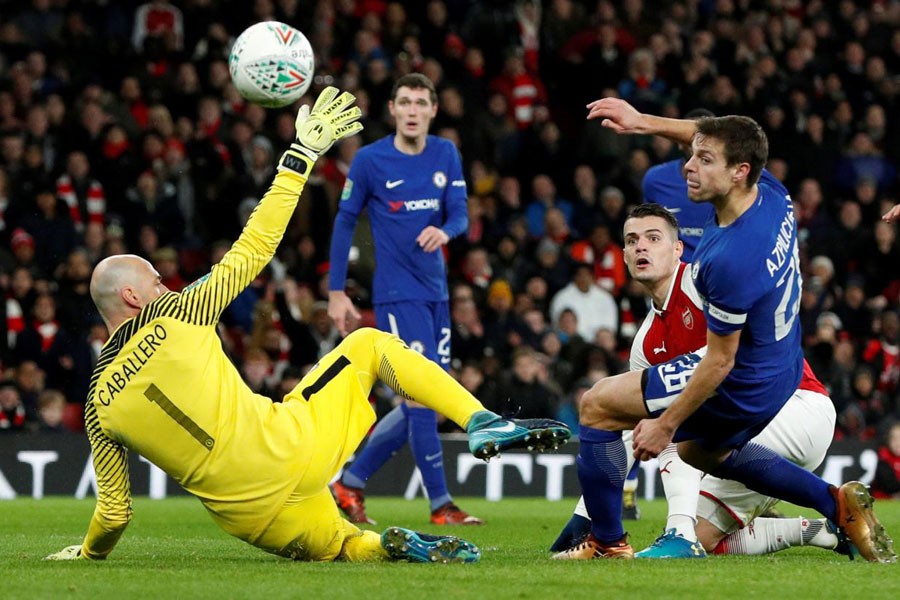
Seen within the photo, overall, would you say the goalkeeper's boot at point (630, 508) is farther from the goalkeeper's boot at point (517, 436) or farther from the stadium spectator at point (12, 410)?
the stadium spectator at point (12, 410)

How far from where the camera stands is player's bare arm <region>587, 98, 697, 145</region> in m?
6.72

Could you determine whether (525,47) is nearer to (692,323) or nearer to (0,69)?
(0,69)

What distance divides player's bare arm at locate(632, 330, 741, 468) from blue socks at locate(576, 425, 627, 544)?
323 mm

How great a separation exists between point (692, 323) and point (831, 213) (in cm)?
1144

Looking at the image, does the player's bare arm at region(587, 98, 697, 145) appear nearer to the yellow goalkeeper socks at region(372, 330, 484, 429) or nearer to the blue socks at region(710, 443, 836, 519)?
the yellow goalkeeper socks at region(372, 330, 484, 429)

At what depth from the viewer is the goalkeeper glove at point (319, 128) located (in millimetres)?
6656

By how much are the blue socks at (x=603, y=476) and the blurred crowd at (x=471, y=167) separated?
717 cm

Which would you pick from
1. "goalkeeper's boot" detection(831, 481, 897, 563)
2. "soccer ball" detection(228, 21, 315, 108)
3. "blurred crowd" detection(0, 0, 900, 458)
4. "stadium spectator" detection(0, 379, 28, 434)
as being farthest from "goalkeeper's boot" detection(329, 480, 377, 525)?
"stadium spectator" detection(0, 379, 28, 434)

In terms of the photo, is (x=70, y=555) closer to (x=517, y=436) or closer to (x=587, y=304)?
(x=517, y=436)

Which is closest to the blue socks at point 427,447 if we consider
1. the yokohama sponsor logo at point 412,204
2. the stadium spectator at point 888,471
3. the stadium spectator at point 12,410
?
the yokohama sponsor logo at point 412,204

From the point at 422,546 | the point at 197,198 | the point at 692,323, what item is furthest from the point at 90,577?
the point at 197,198

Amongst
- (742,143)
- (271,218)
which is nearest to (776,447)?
(742,143)

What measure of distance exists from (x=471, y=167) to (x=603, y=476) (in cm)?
1055

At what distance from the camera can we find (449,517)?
32.2 feet
